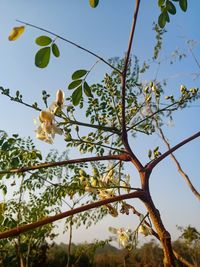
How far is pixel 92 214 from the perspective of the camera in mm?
5738

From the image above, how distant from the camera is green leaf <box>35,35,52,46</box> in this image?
3.25ft

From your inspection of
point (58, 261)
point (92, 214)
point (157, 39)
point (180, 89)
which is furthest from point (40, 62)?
point (58, 261)

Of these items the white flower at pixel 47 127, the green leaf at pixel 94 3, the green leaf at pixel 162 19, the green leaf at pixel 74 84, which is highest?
the green leaf at pixel 162 19

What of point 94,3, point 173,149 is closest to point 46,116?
point 94,3

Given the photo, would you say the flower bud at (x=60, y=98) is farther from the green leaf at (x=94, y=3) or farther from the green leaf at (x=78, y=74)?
the green leaf at (x=94, y=3)

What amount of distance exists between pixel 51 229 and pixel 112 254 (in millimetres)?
8876

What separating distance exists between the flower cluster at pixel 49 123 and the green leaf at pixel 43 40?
0.74ft

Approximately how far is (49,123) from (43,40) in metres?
0.29

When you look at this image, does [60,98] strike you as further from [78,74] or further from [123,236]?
[123,236]

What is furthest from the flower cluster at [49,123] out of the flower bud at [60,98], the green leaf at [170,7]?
the green leaf at [170,7]

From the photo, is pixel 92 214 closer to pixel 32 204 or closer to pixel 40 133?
pixel 32 204

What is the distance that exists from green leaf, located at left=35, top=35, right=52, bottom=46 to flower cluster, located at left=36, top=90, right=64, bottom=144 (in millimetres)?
226

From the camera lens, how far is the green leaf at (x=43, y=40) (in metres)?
0.99

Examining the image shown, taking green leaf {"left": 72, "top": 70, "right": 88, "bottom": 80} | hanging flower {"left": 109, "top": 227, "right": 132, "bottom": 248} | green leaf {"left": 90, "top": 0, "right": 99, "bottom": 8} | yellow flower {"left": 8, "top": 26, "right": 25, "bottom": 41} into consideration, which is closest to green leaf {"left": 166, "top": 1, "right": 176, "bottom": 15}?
green leaf {"left": 90, "top": 0, "right": 99, "bottom": 8}
